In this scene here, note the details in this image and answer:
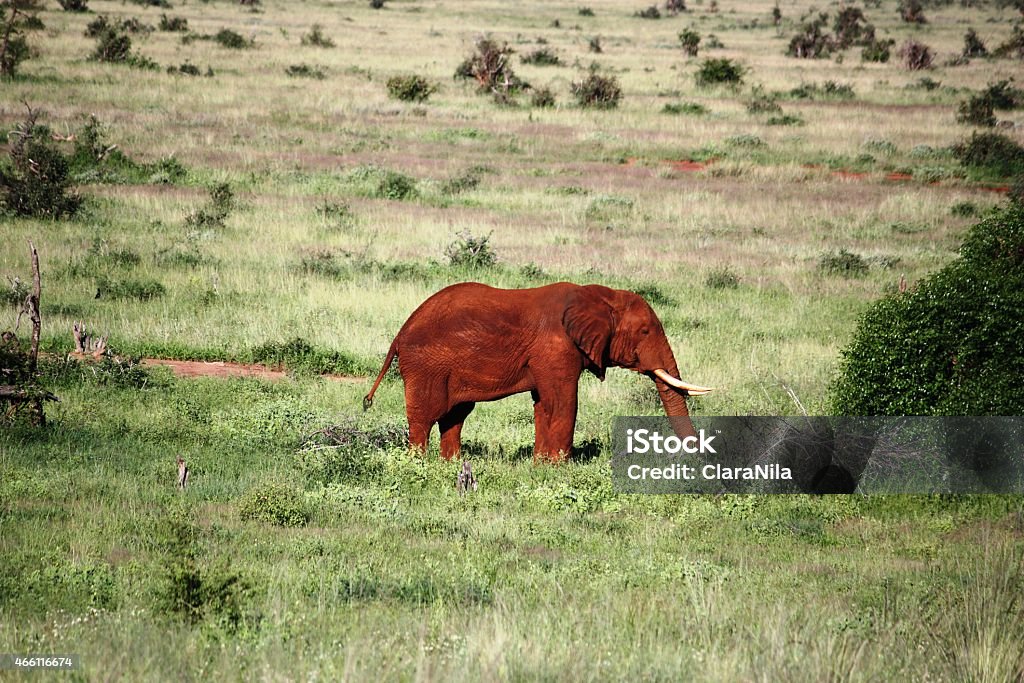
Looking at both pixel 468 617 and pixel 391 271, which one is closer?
pixel 468 617

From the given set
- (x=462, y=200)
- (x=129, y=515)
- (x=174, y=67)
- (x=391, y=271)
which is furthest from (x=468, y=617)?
(x=174, y=67)

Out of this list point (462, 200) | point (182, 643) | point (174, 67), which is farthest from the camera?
point (174, 67)

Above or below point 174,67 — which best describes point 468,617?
below

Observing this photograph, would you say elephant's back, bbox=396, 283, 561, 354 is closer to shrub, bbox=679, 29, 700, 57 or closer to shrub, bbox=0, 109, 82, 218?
shrub, bbox=0, 109, 82, 218

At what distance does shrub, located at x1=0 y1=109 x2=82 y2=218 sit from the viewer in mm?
23266

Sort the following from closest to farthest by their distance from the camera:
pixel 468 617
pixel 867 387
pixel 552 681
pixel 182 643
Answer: pixel 552 681, pixel 182 643, pixel 468 617, pixel 867 387

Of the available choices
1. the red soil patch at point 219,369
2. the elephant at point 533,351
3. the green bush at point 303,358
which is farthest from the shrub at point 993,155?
the elephant at point 533,351

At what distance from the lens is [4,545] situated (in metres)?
7.74

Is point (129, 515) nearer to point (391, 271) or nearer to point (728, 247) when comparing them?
point (391, 271)

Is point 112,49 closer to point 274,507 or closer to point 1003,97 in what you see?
point 1003,97

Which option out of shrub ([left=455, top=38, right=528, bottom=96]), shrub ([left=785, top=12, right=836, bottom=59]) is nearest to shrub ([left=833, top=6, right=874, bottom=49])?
shrub ([left=785, top=12, right=836, bottom=59])

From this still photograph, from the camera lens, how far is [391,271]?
2023cm

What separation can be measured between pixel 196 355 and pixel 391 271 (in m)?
5.30

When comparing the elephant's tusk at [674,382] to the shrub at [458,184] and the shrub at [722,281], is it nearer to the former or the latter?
the shrub at [722,281]
